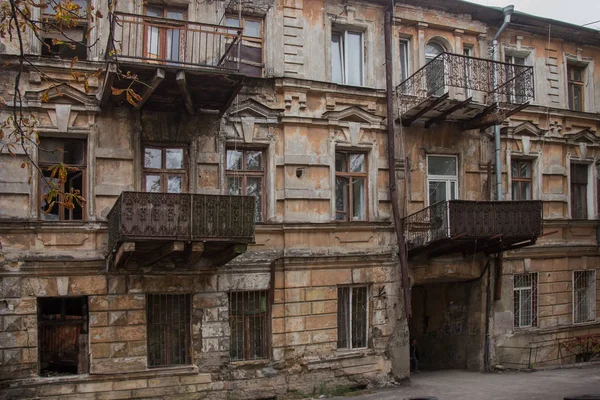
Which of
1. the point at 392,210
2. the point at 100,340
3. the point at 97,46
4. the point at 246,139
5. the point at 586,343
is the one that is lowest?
the point at 586,343

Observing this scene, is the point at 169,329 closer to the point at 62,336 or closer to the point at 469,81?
the point at 62,336

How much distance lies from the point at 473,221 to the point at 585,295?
5.94 metres

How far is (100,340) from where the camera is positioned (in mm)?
11523

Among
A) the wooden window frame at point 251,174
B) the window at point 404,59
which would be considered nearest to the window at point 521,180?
the window at point 404,59

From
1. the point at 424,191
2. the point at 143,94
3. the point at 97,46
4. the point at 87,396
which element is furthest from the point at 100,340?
Result: the point at 424,191

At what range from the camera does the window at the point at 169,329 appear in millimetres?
12070

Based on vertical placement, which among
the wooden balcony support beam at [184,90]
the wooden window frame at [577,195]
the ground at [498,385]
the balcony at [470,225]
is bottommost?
the ground at [498,385]

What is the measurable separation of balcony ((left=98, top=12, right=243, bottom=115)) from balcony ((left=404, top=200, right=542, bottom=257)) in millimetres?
5235

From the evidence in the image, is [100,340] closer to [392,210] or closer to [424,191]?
[392,210]

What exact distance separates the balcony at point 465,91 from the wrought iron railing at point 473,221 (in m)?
2.19

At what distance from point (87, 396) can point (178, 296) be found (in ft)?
8.03

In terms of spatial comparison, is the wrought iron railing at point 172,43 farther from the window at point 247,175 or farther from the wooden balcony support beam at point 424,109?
the wooden balcony support beam at point 424,109

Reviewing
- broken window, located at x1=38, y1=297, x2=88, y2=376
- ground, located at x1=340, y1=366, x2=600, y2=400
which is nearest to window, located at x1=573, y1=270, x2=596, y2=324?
ground, located at x1=340, y1=366, x2=600, y2=400

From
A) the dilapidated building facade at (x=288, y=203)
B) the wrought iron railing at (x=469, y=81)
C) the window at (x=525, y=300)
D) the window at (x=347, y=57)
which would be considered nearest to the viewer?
the dilapidated building facade at (x=288, y=203)
